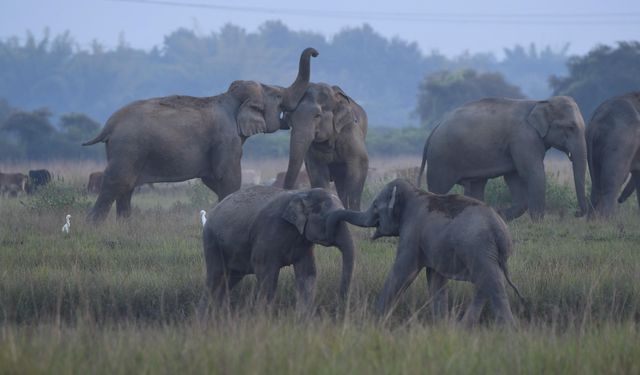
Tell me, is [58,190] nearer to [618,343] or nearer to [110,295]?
[110,295]

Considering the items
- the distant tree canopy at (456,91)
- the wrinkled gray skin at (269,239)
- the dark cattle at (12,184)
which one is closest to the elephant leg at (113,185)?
the wrinkled gray skin at (269,239)

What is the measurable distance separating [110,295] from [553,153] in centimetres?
3870

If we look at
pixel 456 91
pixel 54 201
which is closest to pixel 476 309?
pixel 54 201

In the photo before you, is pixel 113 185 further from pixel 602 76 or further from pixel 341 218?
A: pixel 602 76

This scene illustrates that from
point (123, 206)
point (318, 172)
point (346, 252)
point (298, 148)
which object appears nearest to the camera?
point (346, 252)

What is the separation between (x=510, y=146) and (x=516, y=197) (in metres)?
0.68

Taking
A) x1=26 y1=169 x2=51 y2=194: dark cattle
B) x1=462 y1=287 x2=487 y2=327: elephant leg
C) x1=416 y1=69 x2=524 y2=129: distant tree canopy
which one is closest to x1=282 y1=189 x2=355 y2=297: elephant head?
x1=462 y1=287 x2=487 y2=327: elephant leg

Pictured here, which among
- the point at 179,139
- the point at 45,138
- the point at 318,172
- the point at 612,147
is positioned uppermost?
the point at 179,139

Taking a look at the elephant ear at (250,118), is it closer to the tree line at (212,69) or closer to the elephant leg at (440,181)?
the elephant leg at (440,181)

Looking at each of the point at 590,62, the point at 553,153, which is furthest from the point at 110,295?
the point at 590,62

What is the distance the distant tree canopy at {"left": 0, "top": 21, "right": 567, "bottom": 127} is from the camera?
347 feet

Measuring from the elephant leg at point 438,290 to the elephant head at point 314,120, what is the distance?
17.8 feet

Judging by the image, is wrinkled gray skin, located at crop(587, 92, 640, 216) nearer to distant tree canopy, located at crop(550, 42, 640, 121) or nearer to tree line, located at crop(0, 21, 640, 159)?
distant tree canopy, located at crop(550, 42, 640, 121)

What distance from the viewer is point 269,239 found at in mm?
8539
